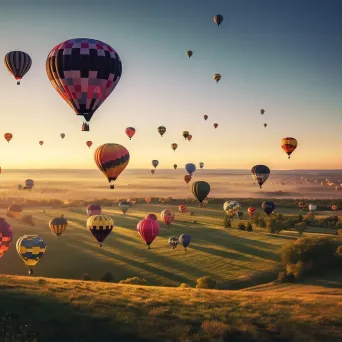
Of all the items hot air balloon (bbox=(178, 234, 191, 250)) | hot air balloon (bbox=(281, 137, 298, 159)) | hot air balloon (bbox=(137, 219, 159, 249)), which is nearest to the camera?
hot air balloon (bbox=(137, 219, 159, 249))

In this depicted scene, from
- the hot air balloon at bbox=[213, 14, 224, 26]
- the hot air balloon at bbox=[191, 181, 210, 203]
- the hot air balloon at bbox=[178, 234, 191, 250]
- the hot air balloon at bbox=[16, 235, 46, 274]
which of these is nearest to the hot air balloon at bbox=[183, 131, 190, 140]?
the hot air balloon at bbox=[178, 234, 191, 250]

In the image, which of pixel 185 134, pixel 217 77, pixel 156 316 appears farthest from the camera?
pixel 185 134

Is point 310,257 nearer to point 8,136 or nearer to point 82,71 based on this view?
point 82,71

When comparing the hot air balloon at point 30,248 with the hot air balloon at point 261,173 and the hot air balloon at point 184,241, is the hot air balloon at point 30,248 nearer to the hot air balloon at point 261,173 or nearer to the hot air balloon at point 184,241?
the hot air balloon at point 184,241

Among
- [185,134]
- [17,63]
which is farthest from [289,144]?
[17,63]

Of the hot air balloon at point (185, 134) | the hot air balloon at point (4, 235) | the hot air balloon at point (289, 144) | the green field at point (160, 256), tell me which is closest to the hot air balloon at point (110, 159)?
the hot air balloon at point (4, 235)

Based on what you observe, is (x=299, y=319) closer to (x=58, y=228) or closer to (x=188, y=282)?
(x=188, y=282)

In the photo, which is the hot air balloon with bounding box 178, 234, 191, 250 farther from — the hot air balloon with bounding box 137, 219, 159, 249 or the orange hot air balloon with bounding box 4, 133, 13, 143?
the orange hot air balloon with bounding box 4, 133, 13, 143
